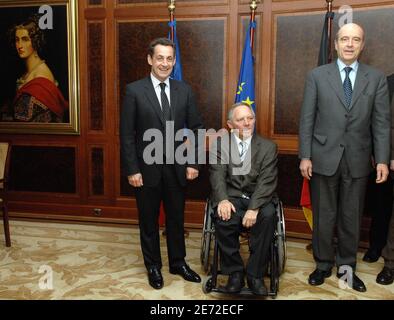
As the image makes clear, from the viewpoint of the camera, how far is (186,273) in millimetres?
2859

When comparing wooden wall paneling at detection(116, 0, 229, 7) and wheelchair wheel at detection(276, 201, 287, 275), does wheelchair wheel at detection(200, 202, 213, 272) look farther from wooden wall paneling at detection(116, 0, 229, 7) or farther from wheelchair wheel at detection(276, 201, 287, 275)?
wooden wall paneling at detection(116, 0, 229, 7)

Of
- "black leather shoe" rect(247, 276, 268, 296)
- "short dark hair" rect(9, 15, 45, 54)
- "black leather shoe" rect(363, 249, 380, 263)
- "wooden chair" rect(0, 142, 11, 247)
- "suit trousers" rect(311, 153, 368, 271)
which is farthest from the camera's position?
"short dark hair" rect(9, 15, 45, 54)

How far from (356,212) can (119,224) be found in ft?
8.08

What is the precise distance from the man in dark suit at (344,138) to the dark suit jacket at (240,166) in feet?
0.75

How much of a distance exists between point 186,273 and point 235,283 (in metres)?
0.44

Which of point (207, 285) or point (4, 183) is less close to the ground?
point (4, 183)

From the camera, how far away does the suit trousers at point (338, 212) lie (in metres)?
2.71

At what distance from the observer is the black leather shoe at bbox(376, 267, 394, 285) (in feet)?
9.14

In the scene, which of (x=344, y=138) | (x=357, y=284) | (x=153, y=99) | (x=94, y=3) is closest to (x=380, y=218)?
(x=357, y=284)

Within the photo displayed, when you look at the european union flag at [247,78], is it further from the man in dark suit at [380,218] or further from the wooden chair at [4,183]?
the wooden chair at [4,183]

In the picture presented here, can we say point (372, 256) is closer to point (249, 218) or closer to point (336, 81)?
point (249, 218)

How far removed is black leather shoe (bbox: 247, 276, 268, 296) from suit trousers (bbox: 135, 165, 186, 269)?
0.57 m

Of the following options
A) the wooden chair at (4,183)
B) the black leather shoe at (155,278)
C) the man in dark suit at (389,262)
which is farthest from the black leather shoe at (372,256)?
the wooden chair at (4,183)

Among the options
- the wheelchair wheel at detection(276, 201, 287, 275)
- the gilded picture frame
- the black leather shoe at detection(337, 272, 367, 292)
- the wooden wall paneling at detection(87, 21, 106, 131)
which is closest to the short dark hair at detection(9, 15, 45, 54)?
the gilded picture frame
